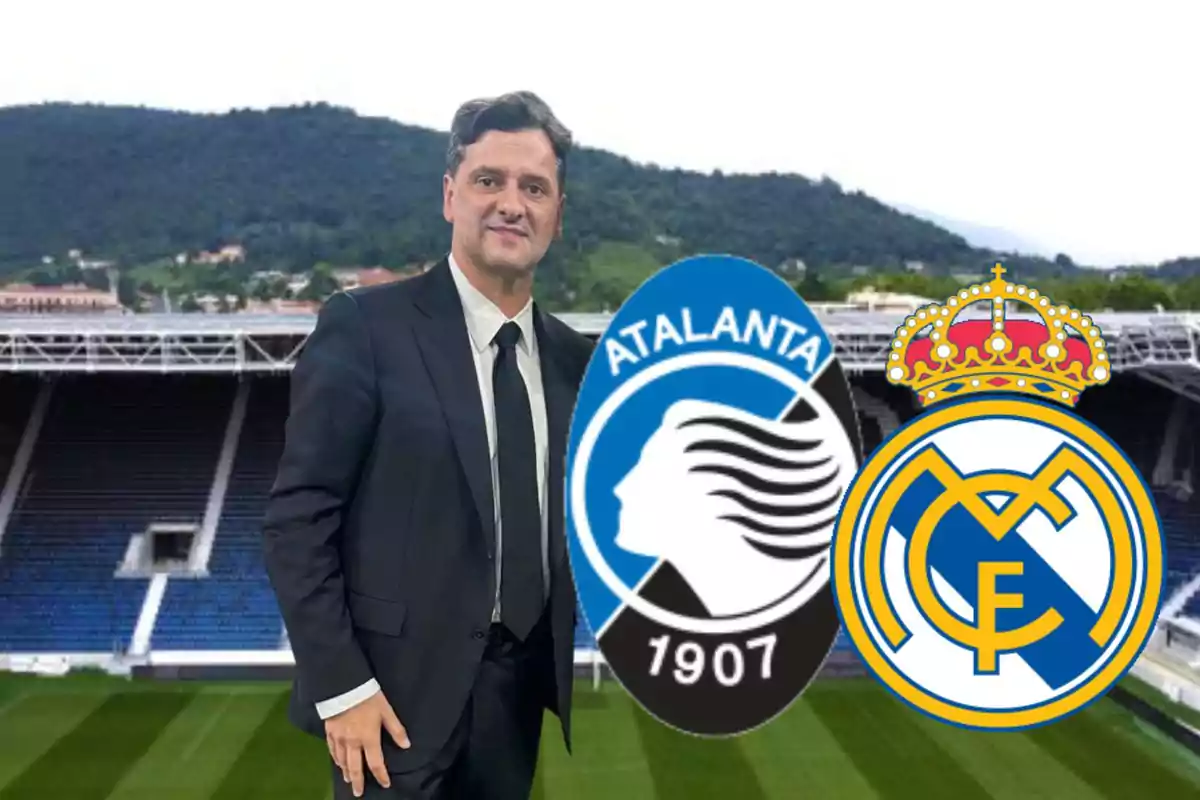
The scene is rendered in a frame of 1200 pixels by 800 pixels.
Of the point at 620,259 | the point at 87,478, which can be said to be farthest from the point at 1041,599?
the point at 87,478

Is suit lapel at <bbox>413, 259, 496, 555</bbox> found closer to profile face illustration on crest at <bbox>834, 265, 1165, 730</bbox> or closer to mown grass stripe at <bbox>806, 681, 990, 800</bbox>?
profile face illustration on crest at <bbox>834, 265, 1165, 730</bbox>

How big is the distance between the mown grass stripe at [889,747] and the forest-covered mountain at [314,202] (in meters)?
4.10

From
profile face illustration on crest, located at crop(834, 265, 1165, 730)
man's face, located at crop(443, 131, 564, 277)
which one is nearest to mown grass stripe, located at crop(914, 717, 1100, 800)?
profile face illustration on crest, located at crop(834, 265, 1165, 730)

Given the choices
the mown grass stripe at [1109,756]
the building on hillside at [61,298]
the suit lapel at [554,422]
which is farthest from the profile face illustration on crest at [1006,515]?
the building on hillside at [61,298]

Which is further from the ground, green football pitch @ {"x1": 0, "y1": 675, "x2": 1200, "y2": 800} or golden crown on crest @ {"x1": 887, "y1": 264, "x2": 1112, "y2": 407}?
golden crown on crest @ {"x1": 887, "y1": 264, "x2": 1112, "y2": 407}

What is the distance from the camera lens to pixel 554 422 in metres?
2.43

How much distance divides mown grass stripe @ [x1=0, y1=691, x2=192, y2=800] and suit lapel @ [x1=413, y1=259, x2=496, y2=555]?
689 centimetres

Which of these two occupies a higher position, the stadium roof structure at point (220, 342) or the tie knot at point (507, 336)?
the tie knot at point (507, 336)

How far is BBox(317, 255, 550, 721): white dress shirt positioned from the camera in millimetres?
2279

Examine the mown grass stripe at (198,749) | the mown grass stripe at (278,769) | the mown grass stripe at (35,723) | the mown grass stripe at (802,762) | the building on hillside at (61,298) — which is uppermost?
the building on hillside at (61,298)

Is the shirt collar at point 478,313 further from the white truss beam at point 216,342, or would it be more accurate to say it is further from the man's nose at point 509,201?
the white truss beam at point 216,342

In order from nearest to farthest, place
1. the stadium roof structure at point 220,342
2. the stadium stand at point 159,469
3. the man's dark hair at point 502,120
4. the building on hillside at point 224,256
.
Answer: the man's dark hair at point 502,120 < the stadium roof structure at point 220,342 < the stadium stand at point 159,469 < the building on hillside at point 224,256

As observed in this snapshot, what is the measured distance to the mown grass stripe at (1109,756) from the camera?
24.6ft

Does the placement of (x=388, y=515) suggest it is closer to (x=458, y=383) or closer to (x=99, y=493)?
(x=458, y=383)
